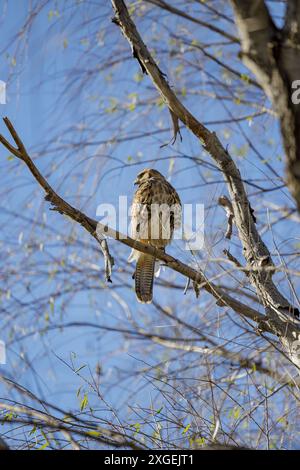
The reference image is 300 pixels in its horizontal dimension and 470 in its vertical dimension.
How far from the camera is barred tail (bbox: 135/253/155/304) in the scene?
4719 mm

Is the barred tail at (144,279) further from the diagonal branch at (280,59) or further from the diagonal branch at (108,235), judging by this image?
the diagonal branch at (280,59)

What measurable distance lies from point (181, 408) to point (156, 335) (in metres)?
2.45

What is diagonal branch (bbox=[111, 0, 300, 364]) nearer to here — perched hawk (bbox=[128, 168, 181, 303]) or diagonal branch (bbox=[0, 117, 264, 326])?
diagonal branch (bbox=[0, 117, 264, 326])

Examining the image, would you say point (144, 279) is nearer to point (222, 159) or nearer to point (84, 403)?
point (222, 159)

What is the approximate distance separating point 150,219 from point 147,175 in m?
0.38

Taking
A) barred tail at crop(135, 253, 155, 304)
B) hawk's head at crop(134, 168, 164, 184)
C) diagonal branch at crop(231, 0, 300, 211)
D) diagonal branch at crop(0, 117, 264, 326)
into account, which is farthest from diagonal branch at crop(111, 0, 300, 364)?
hawk's head at crop(134, 168, 164, 184)

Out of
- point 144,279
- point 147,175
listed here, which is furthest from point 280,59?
point 147,175

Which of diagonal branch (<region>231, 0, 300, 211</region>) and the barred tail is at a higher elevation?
the barred tail

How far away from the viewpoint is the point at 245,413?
2.75 meters

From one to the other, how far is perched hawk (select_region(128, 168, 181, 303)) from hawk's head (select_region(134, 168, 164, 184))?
33mm

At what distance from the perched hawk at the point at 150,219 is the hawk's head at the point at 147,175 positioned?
0.03m

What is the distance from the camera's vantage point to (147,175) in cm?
503

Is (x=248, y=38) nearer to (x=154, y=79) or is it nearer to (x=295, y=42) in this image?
(x=295, y=42)
